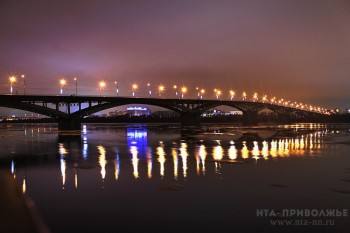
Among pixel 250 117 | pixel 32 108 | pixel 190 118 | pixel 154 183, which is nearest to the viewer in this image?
pixel 154 183

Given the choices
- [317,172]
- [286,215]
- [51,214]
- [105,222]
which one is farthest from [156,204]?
[317,172]

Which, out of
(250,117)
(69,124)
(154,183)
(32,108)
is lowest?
(154,183)

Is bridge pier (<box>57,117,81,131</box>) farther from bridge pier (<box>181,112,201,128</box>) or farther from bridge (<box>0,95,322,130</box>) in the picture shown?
bridge pier (<box>181,112,201,128</box>)

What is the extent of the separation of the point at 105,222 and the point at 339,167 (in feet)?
48.2

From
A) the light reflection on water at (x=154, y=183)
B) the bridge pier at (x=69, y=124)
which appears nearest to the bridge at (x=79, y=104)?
the bridge pier at (x=69, y=124)

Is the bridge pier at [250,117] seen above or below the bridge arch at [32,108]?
below

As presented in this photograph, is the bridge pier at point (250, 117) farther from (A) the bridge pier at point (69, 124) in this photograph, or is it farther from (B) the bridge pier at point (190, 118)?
(A) the bridge pier at point (69, 124)

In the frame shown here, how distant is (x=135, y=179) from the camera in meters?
16.3

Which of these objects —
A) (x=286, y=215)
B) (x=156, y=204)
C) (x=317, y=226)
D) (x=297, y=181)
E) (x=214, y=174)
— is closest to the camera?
(x=317, y=226)

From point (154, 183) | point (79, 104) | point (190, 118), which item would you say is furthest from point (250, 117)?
point (154, 183)

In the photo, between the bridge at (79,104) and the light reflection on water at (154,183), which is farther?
the bridge at (79,104)

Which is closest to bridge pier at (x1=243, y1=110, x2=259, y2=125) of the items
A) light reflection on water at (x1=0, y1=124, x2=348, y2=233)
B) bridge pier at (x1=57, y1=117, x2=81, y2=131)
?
Answer: bridge pier at (x1=57, y1=117, x2=81, y2=131)

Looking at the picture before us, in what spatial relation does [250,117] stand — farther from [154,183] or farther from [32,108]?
[154,183]

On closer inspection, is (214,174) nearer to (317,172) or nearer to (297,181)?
(297,181)
